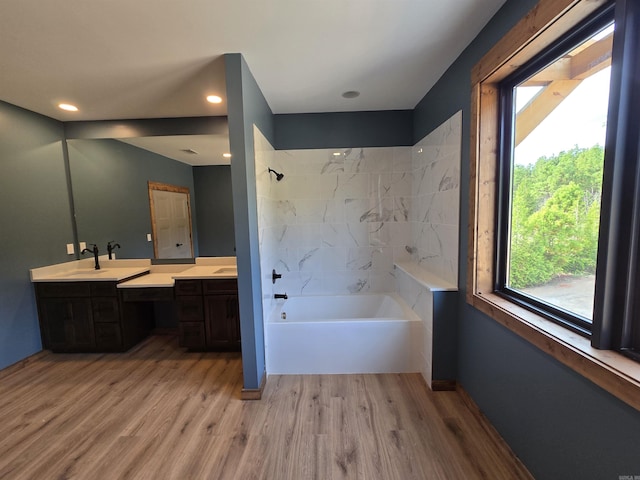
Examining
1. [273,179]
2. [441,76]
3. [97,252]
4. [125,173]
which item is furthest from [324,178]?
[97,252]

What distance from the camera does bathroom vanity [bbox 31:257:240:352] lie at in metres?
2.62

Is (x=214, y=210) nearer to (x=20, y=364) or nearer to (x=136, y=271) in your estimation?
(x=136, y=271)

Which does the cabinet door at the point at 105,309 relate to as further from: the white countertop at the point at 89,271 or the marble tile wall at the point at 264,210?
the marble tile wall at the point at 264,210

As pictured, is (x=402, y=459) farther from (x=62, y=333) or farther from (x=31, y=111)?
(x=31, y=111)

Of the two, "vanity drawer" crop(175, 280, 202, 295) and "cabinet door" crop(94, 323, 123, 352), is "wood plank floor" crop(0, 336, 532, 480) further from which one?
"vanity drawer" crop(175, 280, 202, 295)

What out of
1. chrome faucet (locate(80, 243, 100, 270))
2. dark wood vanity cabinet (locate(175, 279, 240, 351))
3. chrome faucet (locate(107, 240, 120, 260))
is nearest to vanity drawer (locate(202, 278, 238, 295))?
dark wood vanity cabinet (locate(175, 279, 240, 351))

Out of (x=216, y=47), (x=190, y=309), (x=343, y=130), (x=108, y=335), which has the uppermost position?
(x=216, y=47)

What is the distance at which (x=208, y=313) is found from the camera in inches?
104

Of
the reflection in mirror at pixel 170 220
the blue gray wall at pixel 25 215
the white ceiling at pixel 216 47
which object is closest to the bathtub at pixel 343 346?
the reflection in mirror at pixel 170 220

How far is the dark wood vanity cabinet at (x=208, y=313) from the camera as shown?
2609mm

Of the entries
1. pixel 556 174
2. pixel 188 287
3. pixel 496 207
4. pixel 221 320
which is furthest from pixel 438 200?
pixel 188 287

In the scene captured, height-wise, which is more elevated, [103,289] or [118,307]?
[103,289]

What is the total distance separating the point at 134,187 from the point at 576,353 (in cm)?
385

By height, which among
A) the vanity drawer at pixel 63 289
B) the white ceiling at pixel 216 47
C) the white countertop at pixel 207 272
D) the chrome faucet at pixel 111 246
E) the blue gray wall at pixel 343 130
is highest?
the white ceiling at pixel 216 47
